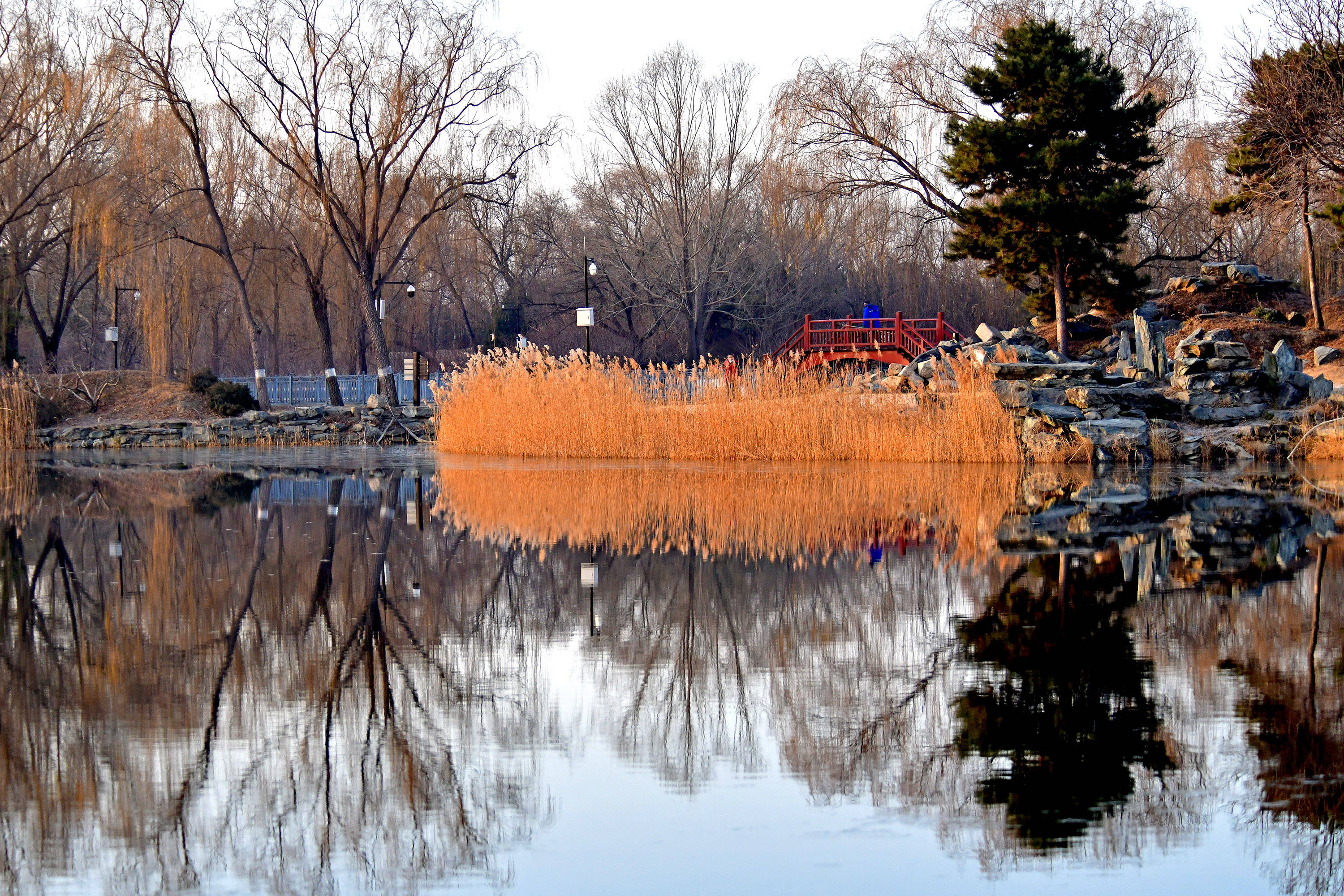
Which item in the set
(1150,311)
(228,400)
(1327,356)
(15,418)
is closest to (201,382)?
(228,400)

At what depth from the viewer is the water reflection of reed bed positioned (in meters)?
9.25

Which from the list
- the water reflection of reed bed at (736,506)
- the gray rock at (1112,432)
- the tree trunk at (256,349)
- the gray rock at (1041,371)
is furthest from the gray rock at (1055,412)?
the tree trunk at (256,349)

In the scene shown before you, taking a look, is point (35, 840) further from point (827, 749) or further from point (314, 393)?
point (314, 393)

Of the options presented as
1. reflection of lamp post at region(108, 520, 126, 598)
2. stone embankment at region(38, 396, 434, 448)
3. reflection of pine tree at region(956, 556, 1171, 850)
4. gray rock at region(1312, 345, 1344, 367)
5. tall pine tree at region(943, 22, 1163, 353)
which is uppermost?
tall pine tree at region(943, 22, 1163, 353)

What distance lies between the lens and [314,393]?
39.9 metres

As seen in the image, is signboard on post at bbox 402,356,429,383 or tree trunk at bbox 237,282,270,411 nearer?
signboard on post at bbox 402,356,429,383

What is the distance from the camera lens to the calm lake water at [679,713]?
320 cm

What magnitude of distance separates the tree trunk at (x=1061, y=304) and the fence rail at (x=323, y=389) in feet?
59.6

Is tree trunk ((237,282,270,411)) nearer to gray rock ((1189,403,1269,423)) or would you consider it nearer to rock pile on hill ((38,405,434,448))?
rock pile on hill ((38,405,434,448))

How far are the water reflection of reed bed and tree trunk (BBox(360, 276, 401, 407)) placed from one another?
53.3 feet

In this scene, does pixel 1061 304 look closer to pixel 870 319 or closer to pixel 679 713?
pixel 870 319

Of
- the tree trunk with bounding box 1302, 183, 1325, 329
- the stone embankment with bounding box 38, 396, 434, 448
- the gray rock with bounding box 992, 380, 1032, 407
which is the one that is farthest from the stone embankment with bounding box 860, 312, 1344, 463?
the stone embankment with bounding box 38, 396, 434, 448

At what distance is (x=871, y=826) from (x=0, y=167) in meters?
35.8

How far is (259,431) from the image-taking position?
95.9ft
